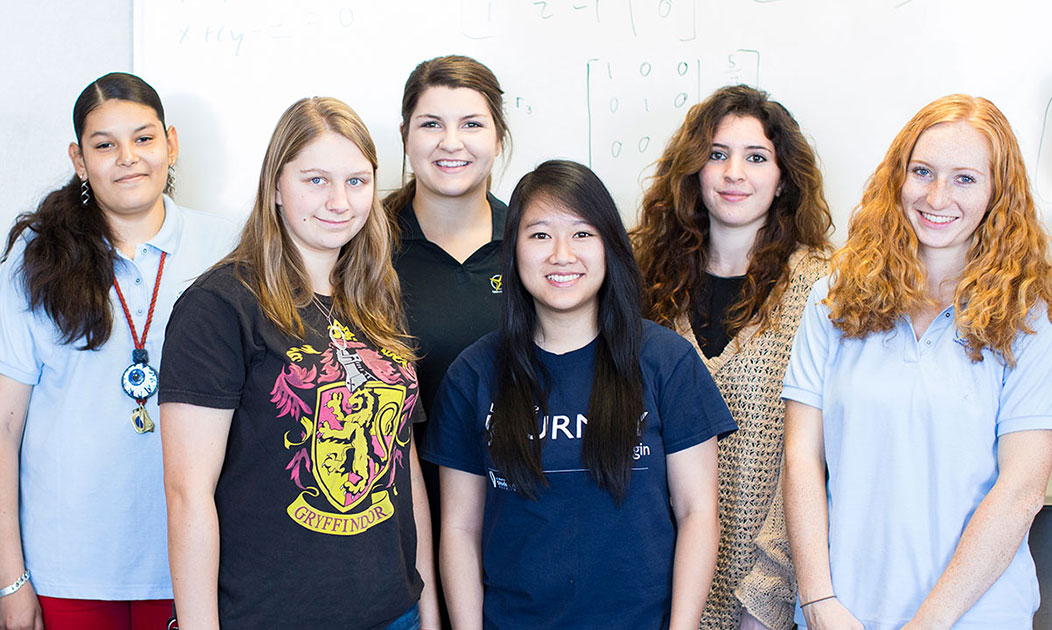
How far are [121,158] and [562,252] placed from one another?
1032 mm

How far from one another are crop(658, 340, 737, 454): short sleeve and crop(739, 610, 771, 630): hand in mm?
453

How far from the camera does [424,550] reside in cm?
177

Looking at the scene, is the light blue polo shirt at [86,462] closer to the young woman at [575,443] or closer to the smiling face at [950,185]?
the young woman at [575,443]

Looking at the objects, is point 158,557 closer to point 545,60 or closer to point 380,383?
point 380,383

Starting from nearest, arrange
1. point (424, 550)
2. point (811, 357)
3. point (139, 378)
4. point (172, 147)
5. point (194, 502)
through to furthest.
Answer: point (194, 502) < point (811, 357) < point (424, 550) < point (139, 378) < point (172, 147)

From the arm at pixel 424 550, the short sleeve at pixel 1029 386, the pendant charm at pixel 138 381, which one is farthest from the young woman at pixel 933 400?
the pendant charm at pixel 138 381

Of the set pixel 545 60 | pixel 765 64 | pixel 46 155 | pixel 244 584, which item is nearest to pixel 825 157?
pixel 765 64

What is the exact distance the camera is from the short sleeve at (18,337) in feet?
6.11

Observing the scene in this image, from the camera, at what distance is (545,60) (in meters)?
2.28

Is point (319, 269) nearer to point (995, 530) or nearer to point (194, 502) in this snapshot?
point (194, 502)

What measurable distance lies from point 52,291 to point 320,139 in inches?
28.2

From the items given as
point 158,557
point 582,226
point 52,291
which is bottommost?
point 158,557

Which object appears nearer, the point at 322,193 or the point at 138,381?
the point at 322,193

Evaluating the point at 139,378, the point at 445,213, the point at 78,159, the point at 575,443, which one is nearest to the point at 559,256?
the point at 575,443
